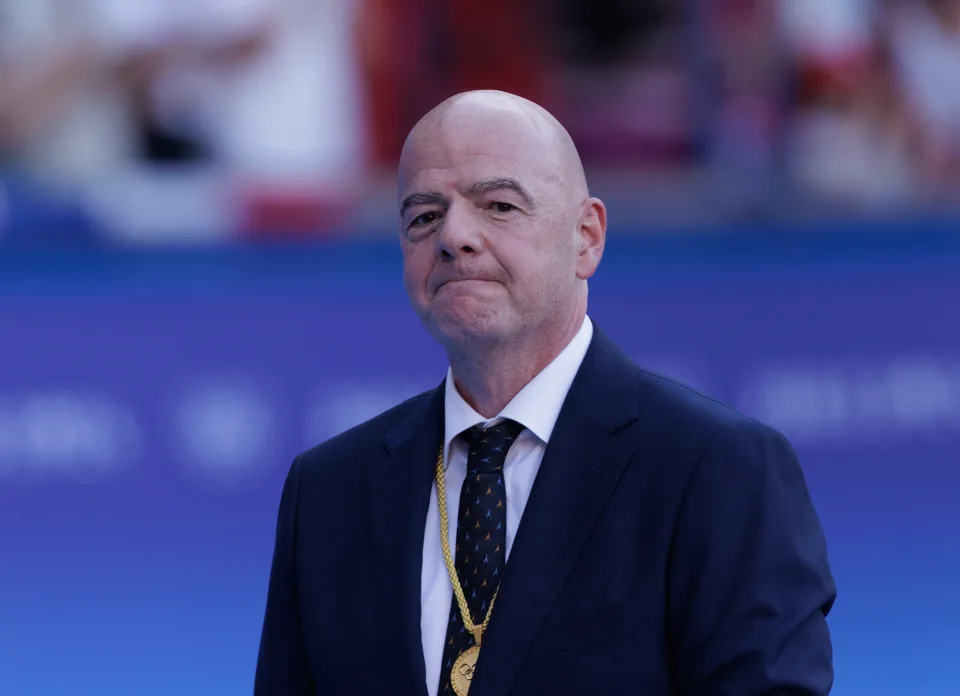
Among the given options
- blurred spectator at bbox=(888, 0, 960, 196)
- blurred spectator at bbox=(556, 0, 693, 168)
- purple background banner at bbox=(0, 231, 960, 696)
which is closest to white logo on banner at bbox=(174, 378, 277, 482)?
purple background banner at bbox=(0, 231, 960, 696)

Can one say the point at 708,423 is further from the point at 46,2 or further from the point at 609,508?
the point at 46,2

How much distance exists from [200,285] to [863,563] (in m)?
1.69

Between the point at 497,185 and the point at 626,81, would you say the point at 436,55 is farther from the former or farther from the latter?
the point at 497,185

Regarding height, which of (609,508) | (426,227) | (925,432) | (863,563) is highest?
(925,432)

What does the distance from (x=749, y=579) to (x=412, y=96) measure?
10.8 ft

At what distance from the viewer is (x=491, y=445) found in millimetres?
1394

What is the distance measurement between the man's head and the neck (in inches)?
0.5

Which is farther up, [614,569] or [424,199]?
[424,199]

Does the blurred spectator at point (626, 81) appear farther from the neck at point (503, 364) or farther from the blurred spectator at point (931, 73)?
the neck at point (503, 364)

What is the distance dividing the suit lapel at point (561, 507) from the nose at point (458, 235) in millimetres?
174

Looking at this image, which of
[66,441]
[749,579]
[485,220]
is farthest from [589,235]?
[66,441]

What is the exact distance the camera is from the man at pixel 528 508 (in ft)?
4.07

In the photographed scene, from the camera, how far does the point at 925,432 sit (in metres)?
3.35

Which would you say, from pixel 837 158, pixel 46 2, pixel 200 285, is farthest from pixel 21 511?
pixel 837 158
